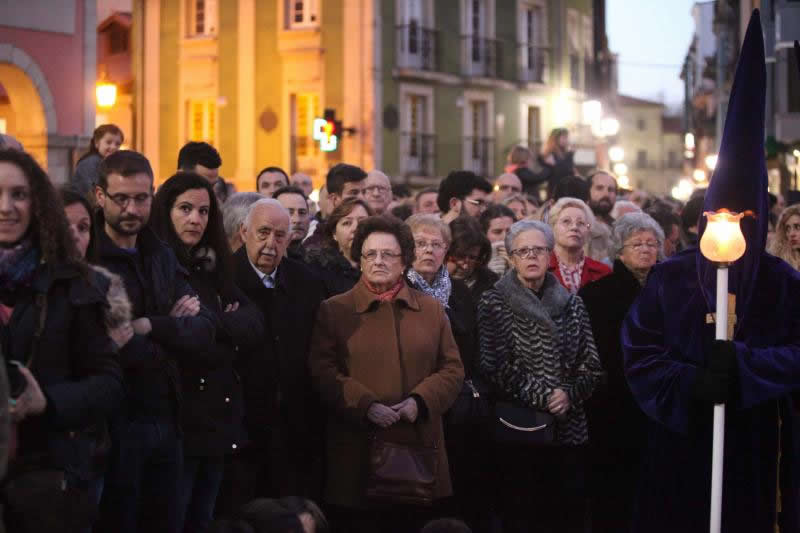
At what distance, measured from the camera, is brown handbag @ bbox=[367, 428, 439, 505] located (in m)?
7.48

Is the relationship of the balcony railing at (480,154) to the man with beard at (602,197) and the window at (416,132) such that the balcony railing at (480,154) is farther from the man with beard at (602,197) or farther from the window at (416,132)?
the man with beard at (602,197)

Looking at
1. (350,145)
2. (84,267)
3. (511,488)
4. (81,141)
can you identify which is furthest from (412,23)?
(84,267)

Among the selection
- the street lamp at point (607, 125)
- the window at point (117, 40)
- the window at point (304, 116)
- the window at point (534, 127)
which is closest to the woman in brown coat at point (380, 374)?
the window at point (304, 116)

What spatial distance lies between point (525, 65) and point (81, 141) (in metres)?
22.6

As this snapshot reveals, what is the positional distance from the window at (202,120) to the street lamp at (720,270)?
3057cm

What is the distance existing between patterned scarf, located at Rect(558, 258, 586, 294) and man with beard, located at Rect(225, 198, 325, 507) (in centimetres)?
234

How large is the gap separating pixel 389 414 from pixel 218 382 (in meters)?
1.09

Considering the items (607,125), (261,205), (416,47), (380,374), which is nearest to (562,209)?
(380,374)

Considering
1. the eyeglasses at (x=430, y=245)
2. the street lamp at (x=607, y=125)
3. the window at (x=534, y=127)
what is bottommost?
the eyeglasses at (x=430, y=245)

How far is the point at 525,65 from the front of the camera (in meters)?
40.3

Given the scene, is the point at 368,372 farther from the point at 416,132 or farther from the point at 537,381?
the point at 416,132

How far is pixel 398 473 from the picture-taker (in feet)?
24.5

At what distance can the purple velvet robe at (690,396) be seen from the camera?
6.41 meters

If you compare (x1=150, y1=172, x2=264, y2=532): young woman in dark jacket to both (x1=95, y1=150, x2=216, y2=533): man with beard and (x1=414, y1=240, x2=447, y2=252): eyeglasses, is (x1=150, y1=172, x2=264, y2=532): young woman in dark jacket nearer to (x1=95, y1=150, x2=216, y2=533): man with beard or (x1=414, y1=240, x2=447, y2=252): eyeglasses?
(x1=95, y1=150, x2=216, y2=533): man with beard
